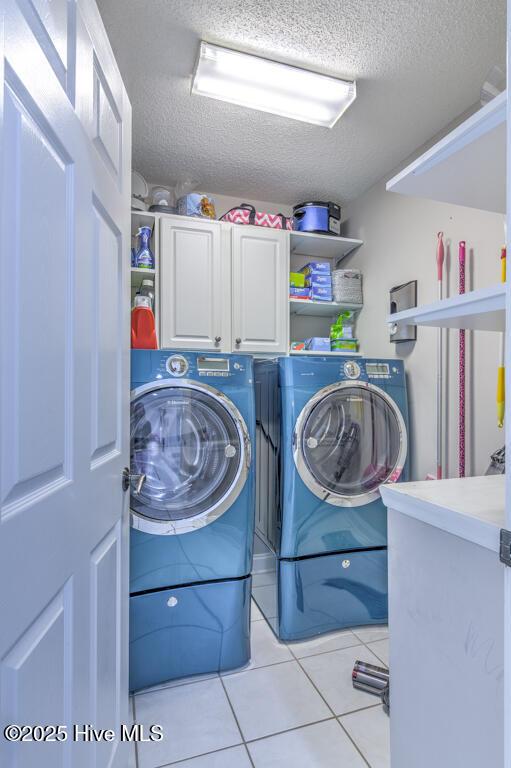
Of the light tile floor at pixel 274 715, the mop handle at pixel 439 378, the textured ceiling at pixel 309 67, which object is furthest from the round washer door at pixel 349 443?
the textured ceiling at pixel 309 67

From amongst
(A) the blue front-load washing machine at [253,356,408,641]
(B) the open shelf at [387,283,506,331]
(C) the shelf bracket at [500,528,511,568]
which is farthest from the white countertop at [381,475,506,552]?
(A) the blue front-load washing machine at [253,356,408,641]

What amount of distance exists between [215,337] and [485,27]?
177cm

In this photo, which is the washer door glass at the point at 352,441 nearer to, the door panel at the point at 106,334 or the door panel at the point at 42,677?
the door panel at the point at 106,334

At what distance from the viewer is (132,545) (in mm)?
1581

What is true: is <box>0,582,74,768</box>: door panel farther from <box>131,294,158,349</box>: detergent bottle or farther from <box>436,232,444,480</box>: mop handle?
<box>436,232,444,480</box>: mop handle

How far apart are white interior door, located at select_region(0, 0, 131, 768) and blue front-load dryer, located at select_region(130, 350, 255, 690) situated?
0.47m

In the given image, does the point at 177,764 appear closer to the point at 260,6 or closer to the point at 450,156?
the point at 450,156

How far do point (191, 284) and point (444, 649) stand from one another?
2.05m

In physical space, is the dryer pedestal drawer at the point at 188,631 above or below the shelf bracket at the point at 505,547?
below

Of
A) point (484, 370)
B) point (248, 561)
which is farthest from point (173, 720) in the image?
point (484, 370)

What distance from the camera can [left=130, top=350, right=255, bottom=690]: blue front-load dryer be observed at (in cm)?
160

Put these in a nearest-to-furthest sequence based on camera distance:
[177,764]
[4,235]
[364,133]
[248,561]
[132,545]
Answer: [4,235], [177,764], [132,545], [248,561], [364,133]

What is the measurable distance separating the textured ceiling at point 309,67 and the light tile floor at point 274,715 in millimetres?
2619

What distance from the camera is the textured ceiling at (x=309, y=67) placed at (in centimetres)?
140
